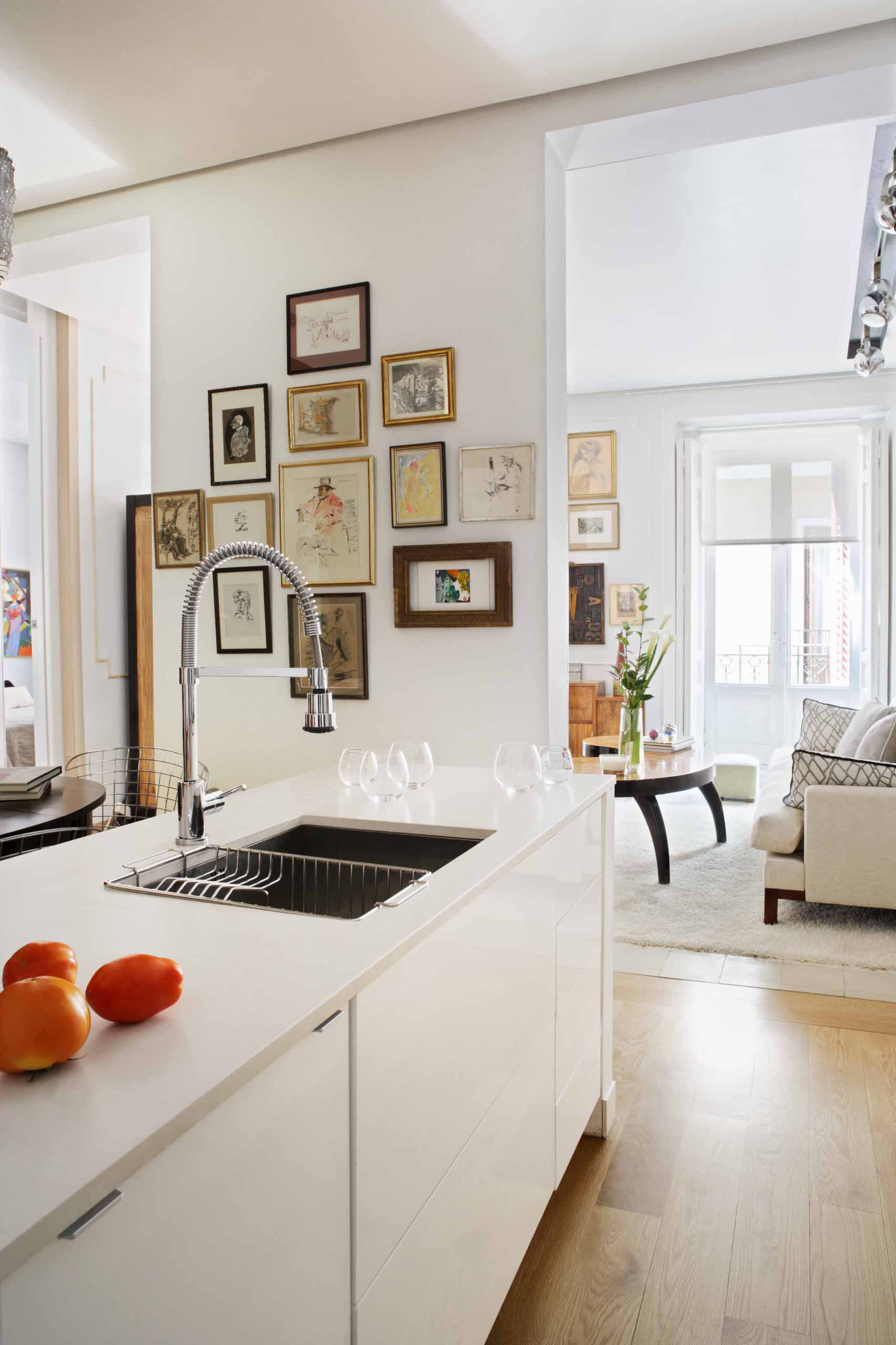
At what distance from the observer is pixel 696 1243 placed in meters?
1.89

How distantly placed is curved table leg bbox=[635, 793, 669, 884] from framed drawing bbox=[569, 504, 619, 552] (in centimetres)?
345

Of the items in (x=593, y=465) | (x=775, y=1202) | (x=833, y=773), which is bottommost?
(x=775, y=1202)

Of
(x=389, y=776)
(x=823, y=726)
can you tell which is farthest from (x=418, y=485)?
(x=823, y=726)

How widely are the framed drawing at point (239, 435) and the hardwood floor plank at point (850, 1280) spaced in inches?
116

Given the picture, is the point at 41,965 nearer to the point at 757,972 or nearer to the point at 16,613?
the point at 757,972

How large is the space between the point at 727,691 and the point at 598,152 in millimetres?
5322

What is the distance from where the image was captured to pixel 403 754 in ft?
6.89

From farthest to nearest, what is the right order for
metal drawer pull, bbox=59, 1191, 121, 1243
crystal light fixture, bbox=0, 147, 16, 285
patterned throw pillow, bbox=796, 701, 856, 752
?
patterned throw pillow, bbox=796, 701, 856, 752, crystal light fixture, bbox=0, 147, 16, 285, metal drawer pull, bbox=59, 1191, 121, 1243

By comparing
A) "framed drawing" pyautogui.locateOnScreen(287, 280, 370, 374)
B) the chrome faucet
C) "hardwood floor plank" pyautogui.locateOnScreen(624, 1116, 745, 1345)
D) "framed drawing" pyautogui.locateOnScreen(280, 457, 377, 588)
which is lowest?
"hardwood floor plank" pyautogui.locateOnScreen(624, 1116, 745, 1345)

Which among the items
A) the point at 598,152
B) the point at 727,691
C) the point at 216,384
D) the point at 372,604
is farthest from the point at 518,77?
the point at 727,691

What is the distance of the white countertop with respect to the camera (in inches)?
26.5

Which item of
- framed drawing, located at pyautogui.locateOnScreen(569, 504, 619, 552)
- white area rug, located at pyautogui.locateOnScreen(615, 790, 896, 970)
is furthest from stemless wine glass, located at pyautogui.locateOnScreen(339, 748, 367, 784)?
framed drawing, located at pyautogui.locateOnScreen(569, 504, 619, 552)

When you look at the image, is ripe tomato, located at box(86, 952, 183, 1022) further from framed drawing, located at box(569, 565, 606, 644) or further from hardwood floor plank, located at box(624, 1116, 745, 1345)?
framed drawing, located at box(569, 565, 606, 644)

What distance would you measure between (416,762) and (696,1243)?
116cm
